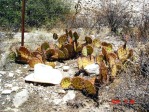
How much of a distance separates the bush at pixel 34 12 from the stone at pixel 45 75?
8.94 ft

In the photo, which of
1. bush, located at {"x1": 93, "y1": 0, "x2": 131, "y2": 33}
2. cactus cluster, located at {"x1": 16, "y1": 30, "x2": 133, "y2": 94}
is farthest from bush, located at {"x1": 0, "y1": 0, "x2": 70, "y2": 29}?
cactus cluster, located at {"x1": 16, "y1": 30, "x2": 133, "y2": 94}

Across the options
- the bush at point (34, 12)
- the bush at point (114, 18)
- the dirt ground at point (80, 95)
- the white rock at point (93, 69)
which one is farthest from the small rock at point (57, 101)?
the bush at point (34, 12)

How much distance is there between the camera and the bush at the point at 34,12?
730 cm

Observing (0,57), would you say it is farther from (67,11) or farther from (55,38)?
(67,11)

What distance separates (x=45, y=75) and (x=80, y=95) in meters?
0.57

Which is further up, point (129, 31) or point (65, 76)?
point (129, 31)

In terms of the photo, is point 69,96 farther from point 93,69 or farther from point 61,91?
point 93,69

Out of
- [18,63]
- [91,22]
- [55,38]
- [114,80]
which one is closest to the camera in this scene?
[114,80]

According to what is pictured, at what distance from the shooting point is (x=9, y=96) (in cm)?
412

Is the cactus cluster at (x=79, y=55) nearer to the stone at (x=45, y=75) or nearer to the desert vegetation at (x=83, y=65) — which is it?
the desert vegetation at (x=83, y=65)

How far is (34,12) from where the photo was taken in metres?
7.56

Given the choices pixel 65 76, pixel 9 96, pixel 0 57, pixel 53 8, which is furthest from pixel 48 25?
pixel 9 96

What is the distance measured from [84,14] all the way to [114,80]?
371cm

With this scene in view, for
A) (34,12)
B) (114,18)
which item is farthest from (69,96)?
(34,12)
